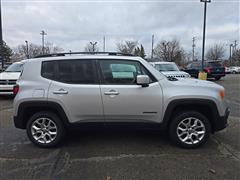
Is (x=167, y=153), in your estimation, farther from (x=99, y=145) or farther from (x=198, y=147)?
(x=99, y=145)

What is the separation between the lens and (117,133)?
5.34m

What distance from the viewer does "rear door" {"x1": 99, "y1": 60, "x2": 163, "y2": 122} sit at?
429 centimetres

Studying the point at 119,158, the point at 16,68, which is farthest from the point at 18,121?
the point at 16,68

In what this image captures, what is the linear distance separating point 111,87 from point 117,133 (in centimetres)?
145

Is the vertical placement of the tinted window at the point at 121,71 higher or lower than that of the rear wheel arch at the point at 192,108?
higher

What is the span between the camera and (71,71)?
176 inches

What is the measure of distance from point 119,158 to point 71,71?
183 centimetres

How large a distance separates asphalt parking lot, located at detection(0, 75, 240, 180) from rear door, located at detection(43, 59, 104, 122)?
660 mm

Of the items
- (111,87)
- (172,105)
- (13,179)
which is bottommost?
(13,179)

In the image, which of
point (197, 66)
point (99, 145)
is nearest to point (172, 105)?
point (99, 145)

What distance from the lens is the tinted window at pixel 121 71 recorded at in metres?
4.38

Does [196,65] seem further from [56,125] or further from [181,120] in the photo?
[56,125]

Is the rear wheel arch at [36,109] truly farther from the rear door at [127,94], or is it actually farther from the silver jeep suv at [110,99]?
the rear door at [127,94]

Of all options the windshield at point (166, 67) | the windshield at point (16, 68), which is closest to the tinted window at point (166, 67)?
the windshield at point (166, 67)
